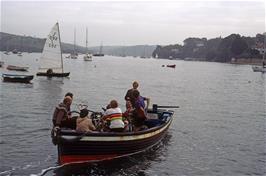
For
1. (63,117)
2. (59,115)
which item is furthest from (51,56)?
(59,115)

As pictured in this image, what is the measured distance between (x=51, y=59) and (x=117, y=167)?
43.9 m

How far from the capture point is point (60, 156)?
601 inches

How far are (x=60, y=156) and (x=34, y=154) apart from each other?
2.27m

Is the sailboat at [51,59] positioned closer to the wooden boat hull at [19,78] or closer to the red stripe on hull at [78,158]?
the wooden boat hull at [19,78]

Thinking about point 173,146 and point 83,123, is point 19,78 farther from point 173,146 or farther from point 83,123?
point 83,123

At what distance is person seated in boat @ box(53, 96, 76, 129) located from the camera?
50.6 ft

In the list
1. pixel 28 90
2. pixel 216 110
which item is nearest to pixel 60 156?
pixel 216 110

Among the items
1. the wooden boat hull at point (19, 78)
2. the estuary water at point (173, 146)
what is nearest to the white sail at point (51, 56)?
the wooden boat hull at point (19, 78)

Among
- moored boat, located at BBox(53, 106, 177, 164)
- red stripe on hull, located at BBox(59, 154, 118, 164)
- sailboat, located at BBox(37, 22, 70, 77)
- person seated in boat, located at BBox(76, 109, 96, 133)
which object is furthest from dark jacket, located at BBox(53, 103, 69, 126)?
sailboat, located at BBox(37, 22, 70, 77)

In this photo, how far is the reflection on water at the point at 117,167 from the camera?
15.1 meters

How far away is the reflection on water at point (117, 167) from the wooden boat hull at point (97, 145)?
0.70 feet

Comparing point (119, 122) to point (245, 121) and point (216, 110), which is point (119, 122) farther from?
point (216, 110)

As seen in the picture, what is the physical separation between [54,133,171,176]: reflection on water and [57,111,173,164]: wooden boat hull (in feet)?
0.70

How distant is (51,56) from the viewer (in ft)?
189
